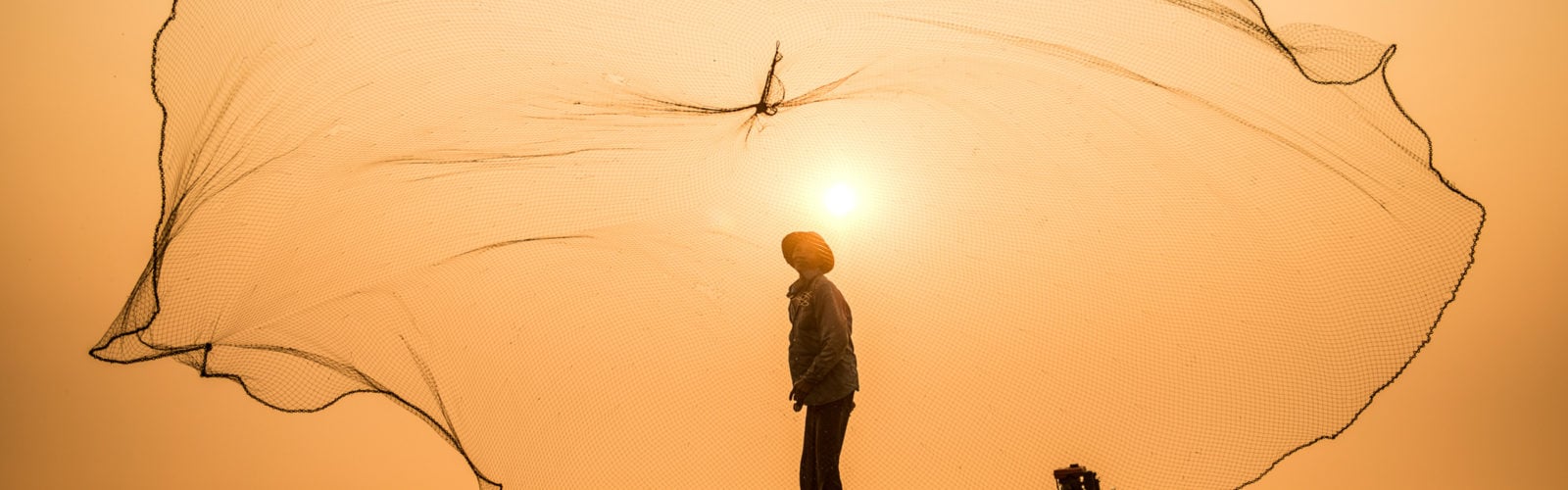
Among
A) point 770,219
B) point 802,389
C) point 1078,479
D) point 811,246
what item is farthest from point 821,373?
point 770,219

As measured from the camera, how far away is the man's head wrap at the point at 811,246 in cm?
273

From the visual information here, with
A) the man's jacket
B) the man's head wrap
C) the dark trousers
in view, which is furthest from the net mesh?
the dark trousers

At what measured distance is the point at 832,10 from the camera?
9.30 ft

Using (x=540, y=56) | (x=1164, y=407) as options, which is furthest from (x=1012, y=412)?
(x=540, y=56)

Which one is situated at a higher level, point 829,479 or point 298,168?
point 298,168

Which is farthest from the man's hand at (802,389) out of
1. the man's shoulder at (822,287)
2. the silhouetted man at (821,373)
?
the man's shoulder at (822,287)

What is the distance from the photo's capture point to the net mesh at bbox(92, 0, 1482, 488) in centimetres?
279

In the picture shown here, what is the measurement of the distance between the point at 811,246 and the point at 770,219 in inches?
28.5

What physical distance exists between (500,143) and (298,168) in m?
0.74

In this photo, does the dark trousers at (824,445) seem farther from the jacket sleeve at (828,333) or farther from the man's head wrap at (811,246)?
the man's head wrap at (811,246)

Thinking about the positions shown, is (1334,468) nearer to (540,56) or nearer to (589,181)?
(589,181)

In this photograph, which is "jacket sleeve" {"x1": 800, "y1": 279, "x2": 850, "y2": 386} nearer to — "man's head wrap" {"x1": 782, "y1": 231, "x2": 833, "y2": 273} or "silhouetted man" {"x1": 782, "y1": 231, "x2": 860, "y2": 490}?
"silhouetted man" {"x1": 782, "y1": 231, "x2": 860, "y2": 490}

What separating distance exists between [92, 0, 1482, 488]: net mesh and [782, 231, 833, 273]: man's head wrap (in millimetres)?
626

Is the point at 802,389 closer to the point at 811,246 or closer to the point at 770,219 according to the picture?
the point at 811,246
